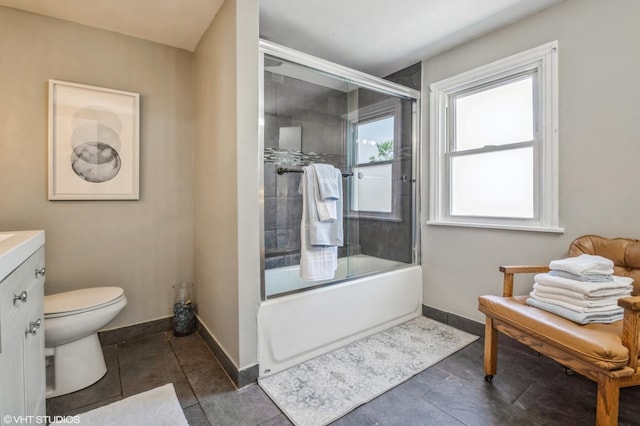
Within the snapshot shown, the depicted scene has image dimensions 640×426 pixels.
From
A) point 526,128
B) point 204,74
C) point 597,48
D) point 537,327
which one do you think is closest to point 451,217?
point 526,128

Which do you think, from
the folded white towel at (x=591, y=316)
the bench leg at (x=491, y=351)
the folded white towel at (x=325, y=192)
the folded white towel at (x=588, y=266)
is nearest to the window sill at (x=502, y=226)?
the folded white towel at (x=588, y=266)

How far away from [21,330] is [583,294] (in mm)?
2342

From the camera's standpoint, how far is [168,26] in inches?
83.4

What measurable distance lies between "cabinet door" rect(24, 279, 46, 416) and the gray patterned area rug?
0.98 m

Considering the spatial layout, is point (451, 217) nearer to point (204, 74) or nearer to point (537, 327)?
point (537, 327)

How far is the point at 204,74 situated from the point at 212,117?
1.39 ft

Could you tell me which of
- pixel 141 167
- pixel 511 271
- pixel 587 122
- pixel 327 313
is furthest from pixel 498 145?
pixel 141 167

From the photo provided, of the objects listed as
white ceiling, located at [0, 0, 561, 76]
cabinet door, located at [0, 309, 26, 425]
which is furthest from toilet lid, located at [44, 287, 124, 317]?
white ceiling, located at [0, 0, 561, 76]

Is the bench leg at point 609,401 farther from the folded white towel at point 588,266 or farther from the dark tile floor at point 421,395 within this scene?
the folded white towel at point 588,266

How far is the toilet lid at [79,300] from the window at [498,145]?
8.12 feet

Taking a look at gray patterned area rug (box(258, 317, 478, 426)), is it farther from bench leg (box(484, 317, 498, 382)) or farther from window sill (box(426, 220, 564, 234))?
window sill (box(426, 220, 564, 234))

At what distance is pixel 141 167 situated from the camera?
2.32 meters

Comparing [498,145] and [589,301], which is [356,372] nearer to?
[589,301]

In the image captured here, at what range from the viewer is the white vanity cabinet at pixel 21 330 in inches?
35.0
